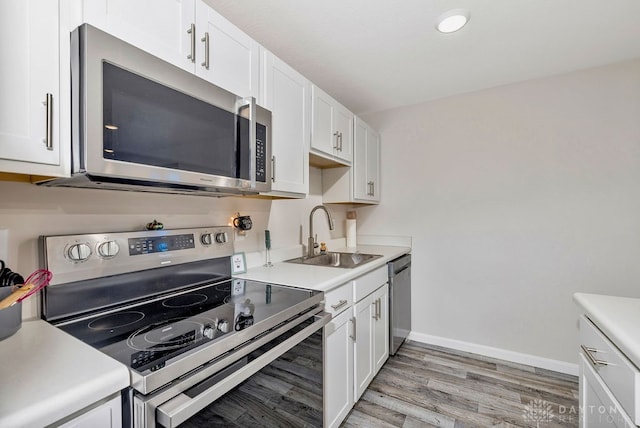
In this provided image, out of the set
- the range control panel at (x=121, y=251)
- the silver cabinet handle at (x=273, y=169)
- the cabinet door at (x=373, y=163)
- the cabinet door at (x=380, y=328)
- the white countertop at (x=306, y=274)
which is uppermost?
the cabinet door at (x=373, y=163)

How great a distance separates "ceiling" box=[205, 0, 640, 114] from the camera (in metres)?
1.46

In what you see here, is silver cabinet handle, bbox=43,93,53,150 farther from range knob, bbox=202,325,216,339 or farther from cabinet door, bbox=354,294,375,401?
cabinet door, bbox=354,294,375,401

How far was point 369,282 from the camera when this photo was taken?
73.5 inches

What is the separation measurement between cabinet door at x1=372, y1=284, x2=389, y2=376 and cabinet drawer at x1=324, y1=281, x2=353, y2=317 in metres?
0.41

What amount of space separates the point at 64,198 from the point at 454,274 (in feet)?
8.71

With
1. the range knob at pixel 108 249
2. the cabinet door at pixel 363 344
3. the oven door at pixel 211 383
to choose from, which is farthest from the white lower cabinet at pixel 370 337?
the range knob at pixel 108 249

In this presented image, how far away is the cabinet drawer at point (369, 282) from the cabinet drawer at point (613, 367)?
3.22ft

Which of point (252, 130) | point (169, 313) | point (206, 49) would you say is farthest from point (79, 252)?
point (206, 49)

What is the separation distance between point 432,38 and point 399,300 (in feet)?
6.15

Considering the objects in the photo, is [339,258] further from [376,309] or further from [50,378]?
[50,378]

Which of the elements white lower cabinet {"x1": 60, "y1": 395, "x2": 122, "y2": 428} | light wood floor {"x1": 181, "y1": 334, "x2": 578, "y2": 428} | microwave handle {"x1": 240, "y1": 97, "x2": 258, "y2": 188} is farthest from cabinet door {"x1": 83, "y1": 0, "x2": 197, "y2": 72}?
light wood floor {"x1": 181, "y1": 334, "x2": 578, "y2": 428}

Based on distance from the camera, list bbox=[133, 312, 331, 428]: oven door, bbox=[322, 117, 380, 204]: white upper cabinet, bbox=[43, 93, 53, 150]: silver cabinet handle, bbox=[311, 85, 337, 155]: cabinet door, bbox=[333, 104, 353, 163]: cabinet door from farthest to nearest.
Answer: bbox=[322, 117, 380, 204]: white upper cabinet < bbox=[333, 104, 353, 163]: cabinet door < bbox=[311, 85, 337, 155]: cabinet door < bbox=[43, 93, 53, 150]: silver cabinet handle < bbox=[133, 312, 331, 428]: oven door

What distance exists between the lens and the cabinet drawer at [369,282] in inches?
66.9

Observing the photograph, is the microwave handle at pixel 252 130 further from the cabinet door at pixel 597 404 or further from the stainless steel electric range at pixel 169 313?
the cabinet door at pixel 597 404
